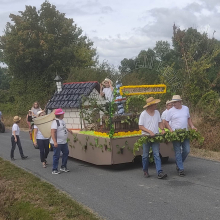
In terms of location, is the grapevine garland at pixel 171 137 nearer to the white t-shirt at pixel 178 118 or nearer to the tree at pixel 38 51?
the white t-shirt at pixel 178 118

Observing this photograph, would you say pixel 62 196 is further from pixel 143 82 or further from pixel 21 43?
pixel 21 43

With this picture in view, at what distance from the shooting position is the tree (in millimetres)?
29422

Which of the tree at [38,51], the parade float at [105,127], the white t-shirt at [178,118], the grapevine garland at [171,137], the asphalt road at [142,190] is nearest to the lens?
the asphalt road at [142,190]

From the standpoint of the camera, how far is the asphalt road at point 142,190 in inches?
219

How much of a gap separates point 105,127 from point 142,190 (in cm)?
252

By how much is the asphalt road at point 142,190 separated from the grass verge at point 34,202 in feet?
0.91

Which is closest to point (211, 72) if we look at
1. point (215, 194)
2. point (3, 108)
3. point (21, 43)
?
point (21, 43)

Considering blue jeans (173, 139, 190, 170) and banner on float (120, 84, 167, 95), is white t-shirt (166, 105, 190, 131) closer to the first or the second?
blue jeans (173, 139, 190, 170)

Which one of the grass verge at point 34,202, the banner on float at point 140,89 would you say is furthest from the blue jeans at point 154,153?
the grass verge at point 34,202

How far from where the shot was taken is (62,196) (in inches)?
261

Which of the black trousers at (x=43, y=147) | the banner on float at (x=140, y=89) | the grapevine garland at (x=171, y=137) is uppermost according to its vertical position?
the banner on float at (x=140, y=89)

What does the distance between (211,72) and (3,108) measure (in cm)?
2024

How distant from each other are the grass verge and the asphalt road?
28cm

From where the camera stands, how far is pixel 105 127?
9055mm
